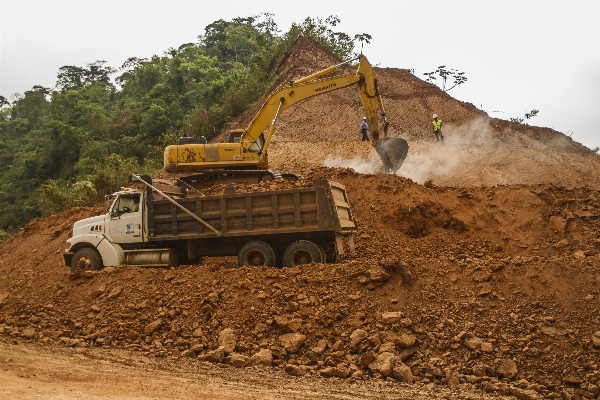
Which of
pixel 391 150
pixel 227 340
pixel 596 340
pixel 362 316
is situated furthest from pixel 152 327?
pixel 391 150

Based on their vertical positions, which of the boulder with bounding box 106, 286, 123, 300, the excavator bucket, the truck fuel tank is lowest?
the boulder with bounding box 106, 286, 123, 300

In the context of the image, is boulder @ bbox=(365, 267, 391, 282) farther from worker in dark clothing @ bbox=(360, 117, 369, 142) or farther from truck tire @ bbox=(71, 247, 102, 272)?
worker in dark clothing @ bbox=(360, 117, 369, 142)

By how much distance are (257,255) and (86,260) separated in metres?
3.84

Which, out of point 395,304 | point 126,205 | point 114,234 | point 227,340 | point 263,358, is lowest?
point 263,358

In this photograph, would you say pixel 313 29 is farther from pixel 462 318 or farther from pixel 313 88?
A: pixel 462 318

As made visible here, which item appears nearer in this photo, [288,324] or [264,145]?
[288,324]

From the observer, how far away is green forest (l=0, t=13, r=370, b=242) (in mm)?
30406

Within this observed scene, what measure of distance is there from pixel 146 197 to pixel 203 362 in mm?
5029

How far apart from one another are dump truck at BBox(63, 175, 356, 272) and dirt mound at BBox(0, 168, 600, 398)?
0.68 m

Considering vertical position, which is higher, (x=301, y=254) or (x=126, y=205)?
(x=126, y=205)

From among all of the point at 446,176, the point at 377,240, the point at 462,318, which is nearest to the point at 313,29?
the point at 446,176

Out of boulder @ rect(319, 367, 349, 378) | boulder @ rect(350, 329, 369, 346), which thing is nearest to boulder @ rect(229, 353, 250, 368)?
boulder @ rect(319, 367, 349, 378)

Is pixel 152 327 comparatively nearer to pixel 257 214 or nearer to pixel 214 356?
pixel 214 356

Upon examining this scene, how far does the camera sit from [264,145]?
17422 mm
